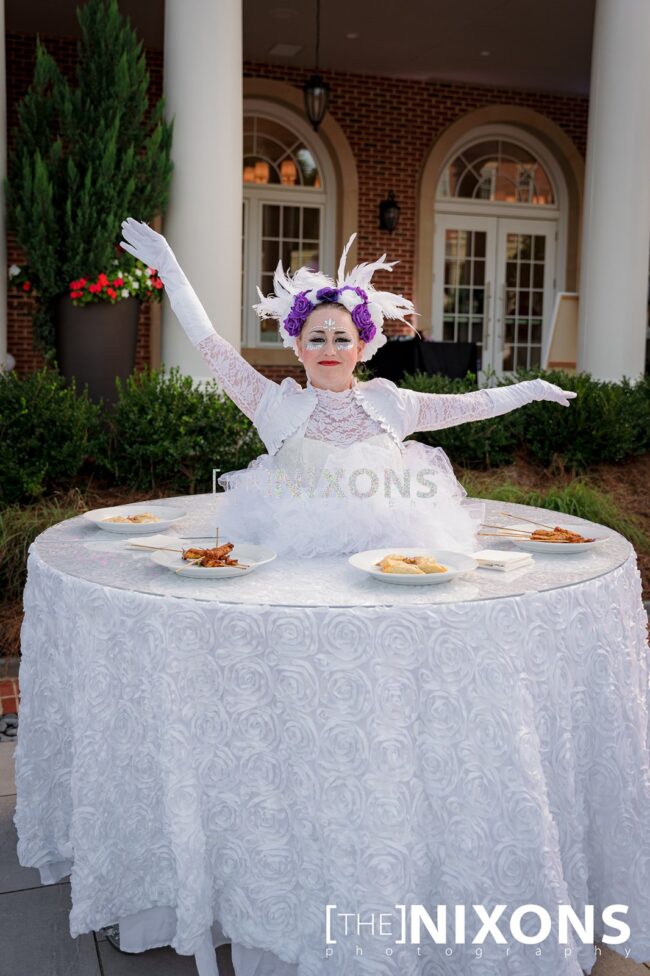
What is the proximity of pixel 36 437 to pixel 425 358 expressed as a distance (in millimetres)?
4562

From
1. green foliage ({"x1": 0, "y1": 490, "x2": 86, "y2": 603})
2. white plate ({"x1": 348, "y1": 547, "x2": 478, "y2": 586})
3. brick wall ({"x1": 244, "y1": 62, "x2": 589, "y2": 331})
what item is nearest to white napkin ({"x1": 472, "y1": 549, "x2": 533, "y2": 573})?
white plate ({"x1": 348, "y1": 547, "x2": 478, "y2": 586})

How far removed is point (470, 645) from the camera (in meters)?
1.83

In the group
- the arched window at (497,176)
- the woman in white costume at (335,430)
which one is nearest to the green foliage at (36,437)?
the woman in white costume at (335,430)

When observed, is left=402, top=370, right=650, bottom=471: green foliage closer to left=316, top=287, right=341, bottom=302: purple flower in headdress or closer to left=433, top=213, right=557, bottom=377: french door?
left=316, top=287, right=341, bottom=302: purple flower in headdress

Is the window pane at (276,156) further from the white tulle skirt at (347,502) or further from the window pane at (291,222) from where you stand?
the white tulle skirt at (347,502)

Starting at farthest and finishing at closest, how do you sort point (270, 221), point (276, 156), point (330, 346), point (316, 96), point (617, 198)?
1. point (270, 221)
2. point (276, 156)
3. point (316, 96)
4. point (617, 198)
5. point (330, 346)

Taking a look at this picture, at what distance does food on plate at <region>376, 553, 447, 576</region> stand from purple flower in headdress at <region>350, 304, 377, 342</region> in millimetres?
863

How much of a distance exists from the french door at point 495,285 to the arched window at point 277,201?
180 cm

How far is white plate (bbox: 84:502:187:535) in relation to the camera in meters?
2.58

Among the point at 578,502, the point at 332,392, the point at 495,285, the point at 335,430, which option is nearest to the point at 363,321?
the point at 332,392

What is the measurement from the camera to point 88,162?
645cm

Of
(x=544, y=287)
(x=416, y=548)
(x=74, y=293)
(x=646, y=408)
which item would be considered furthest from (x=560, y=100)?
(x=416, y=548)

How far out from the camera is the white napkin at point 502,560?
215 cm

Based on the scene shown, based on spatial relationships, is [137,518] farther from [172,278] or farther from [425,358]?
[425,358]
